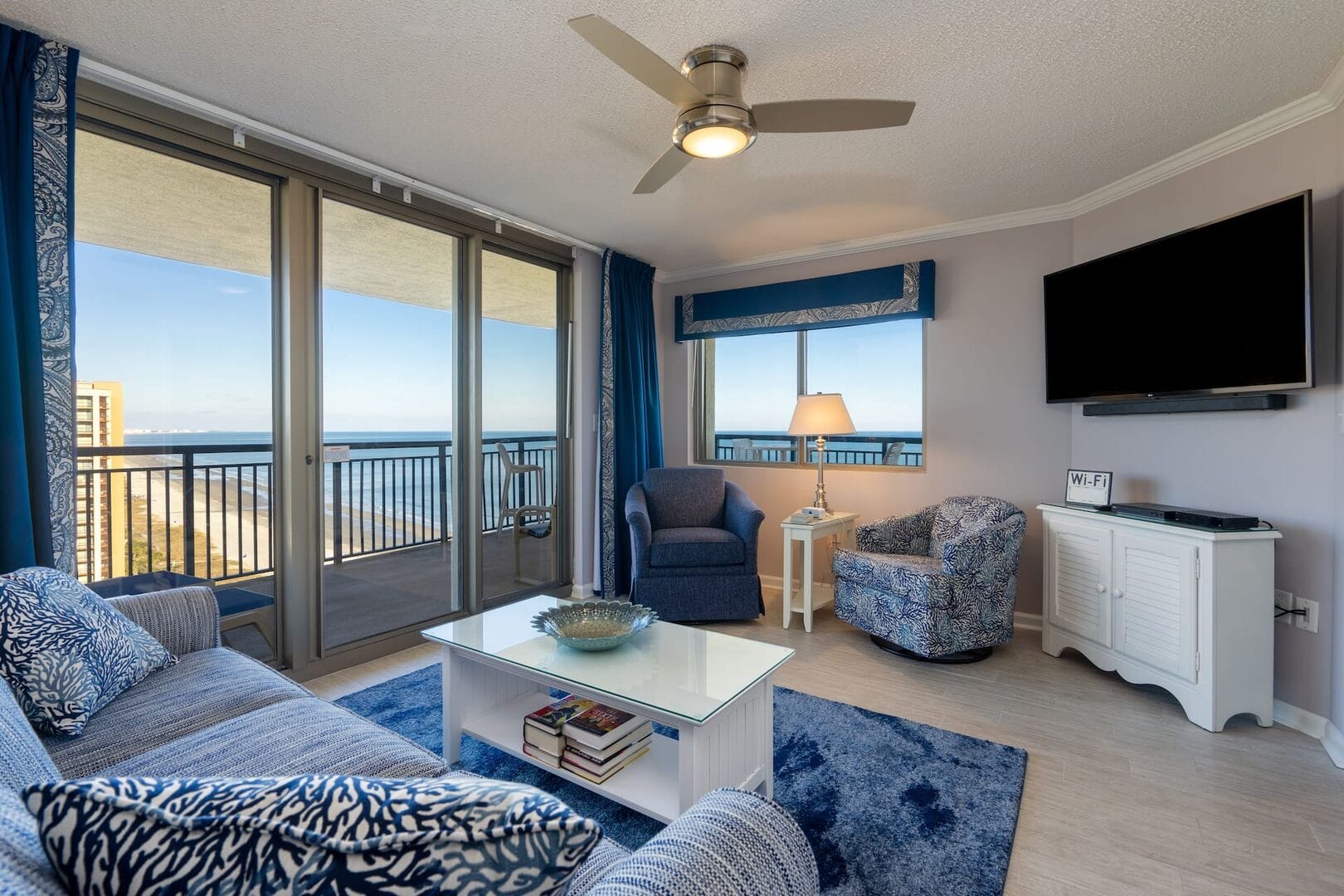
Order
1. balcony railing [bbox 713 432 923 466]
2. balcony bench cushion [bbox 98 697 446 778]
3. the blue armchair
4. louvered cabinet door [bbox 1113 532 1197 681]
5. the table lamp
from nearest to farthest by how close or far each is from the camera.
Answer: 1. balcony bench cushion [bbox 98 697 446 778]
2. louvered cabinet door [bbox 1113 532 1197 681]
3. the blue armchair
4. the table lamp
5. balcony railing [bbox 713 432 923 466]

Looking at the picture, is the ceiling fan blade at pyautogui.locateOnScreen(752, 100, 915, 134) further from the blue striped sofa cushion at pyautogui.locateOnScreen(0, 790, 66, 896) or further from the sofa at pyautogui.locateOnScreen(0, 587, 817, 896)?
the blue striped sofa cushion at pyautogui.locateOnScreen(0, 790, 66, 896)

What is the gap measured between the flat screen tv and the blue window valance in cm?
75

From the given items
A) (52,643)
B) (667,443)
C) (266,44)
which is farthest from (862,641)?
(266,44)

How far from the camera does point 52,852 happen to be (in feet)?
1.74

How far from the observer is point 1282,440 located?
7.97 feet

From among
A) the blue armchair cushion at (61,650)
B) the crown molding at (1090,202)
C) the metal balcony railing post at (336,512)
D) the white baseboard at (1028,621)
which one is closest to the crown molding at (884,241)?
the crown molding at (1090,202)

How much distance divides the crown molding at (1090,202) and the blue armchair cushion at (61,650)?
154 inches

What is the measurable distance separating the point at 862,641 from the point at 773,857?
2.82m

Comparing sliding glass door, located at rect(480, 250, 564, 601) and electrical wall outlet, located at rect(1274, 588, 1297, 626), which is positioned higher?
sliding glass door, located at rect(480, 250, 564, 601)

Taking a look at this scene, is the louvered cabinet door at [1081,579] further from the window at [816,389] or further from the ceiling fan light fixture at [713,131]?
the ceiling fan light fixture at [713,131]

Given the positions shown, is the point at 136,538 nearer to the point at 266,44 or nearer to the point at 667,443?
the point at 266,44

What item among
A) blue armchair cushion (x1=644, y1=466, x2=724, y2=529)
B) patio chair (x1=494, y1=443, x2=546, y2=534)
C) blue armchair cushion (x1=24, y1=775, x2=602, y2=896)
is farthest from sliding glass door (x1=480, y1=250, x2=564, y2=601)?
blue armchair cushion (x1=24, y1=775, x2=602, y2=896)

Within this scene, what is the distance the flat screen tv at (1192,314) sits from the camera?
2.25 m

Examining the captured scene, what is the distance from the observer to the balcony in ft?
7.92
